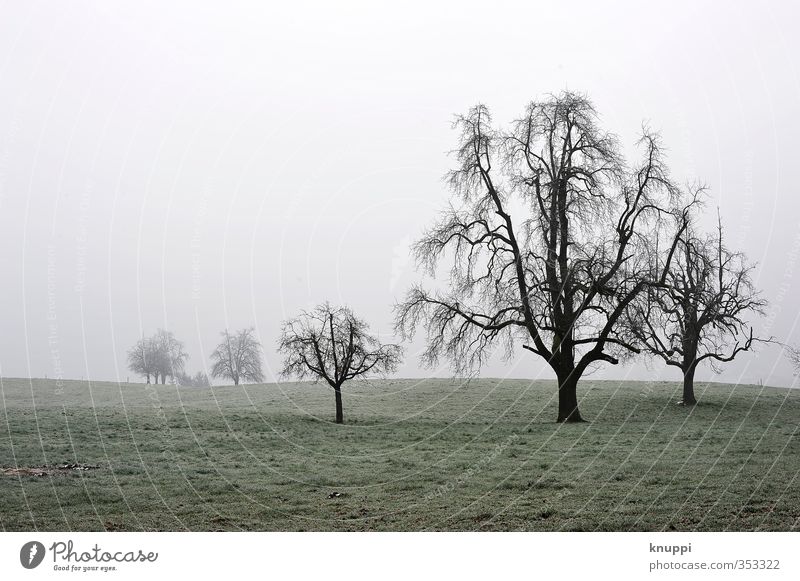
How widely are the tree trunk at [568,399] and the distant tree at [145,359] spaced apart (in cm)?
5292

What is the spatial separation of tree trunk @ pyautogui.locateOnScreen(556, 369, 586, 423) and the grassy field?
2.93ft

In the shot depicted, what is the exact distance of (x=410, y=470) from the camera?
55.0 ft

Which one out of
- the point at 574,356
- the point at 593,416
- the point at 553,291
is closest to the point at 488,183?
the point at 553,291

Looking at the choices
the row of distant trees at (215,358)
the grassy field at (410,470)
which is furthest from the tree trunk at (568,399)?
the row of distant trees at (215,358)

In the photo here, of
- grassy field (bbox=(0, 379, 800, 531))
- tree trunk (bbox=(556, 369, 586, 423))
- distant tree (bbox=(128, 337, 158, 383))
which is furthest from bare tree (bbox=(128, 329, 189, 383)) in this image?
tree trunk (bbox=(556, 369, 586, 423))

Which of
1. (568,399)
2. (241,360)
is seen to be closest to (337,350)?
(568,399)

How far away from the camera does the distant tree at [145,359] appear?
70.0m

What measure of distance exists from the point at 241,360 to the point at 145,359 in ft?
34.1

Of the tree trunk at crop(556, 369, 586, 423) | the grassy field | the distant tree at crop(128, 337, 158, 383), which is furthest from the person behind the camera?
the distant tree at crop(128, 337, 158, 383)

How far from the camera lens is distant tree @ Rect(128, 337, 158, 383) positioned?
70.0 m

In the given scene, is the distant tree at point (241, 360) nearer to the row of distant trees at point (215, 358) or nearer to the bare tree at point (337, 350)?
the row of distant trees at point (215, 358)

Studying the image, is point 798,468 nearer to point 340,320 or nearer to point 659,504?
point 659,504

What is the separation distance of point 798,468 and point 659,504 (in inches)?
218

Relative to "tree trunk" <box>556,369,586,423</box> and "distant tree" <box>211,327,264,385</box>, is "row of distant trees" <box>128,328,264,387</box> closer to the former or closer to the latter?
"distant tree" <box>211,327,264,385</box>
